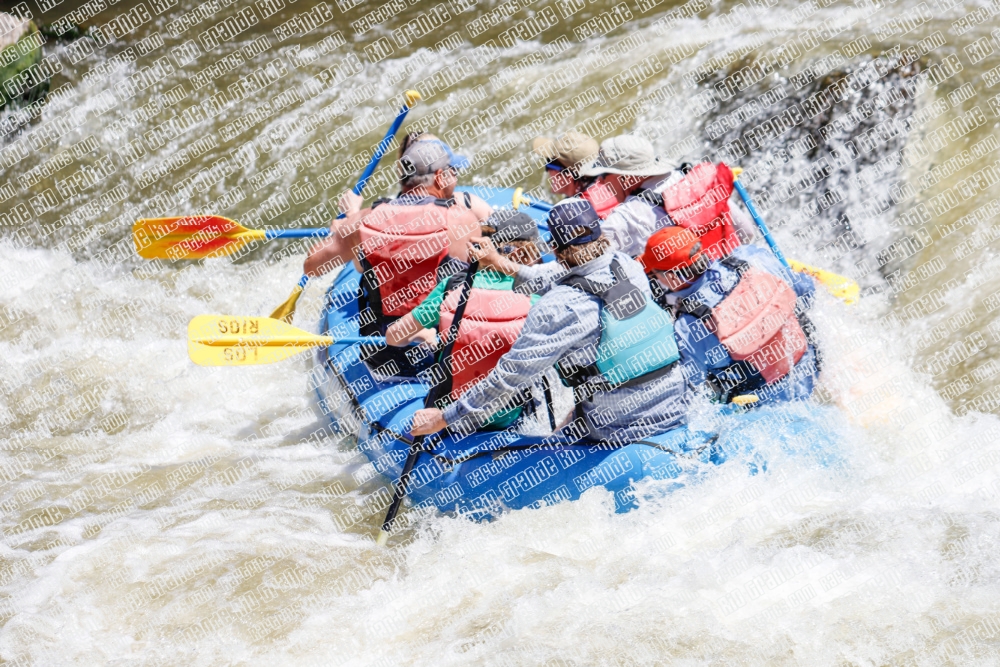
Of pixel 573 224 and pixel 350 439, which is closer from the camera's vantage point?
pixel 573 224

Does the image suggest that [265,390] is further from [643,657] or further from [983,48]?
[983,48]

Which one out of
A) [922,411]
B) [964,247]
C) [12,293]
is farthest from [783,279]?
[12,293]

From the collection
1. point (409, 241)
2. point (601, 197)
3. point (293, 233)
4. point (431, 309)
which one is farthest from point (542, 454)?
point (293, 233)

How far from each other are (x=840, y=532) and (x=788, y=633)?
556 millimetres

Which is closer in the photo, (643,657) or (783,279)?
(643,657)

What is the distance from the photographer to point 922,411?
4227 millimetres

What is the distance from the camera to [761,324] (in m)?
3.68

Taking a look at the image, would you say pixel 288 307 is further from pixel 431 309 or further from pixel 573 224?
pixel 573 224

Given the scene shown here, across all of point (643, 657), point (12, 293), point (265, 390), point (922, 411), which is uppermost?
point (12, 293)

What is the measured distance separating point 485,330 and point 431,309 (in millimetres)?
585

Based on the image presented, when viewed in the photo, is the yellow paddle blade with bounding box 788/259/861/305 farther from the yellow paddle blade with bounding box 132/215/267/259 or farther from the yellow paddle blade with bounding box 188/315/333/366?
the yellow paddle blade with bounding box 132/215/267/259

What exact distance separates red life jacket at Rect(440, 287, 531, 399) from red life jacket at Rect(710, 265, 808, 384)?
31.7 inches

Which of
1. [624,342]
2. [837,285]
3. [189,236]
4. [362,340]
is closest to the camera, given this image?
[624,342]

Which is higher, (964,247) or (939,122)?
(939,122)
